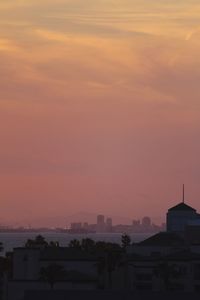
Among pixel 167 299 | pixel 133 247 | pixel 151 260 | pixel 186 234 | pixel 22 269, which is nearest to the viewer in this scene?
pixel 167 299

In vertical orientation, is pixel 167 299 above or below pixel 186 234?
below

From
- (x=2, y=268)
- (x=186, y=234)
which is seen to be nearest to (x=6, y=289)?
(x=2, y=268)

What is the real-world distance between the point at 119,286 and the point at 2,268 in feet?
49.6

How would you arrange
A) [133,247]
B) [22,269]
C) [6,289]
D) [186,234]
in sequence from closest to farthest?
[6,289] < [22,269] < [133,247] < [186,234]

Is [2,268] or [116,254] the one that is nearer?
[2,268]

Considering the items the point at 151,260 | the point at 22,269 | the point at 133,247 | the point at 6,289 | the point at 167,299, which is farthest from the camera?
the point at 133,247

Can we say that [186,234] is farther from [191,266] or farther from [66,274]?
[66,274]

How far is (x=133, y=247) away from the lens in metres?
145

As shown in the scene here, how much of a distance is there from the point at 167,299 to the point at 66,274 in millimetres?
28147

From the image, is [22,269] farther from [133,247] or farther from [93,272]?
[133,247]

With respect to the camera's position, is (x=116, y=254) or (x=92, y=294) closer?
(x=92, y=294)

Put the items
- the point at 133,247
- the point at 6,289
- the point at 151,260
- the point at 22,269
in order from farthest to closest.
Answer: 1. the point at 133,247
2. the point at 151,260
3. the point at 22,269
4. the point at 6,289

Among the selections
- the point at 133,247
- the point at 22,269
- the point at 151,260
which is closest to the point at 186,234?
the point at 133,247

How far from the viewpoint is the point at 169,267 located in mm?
121188
